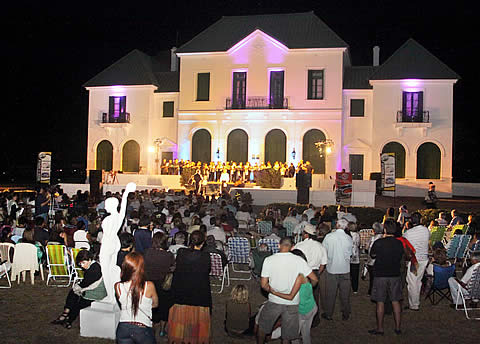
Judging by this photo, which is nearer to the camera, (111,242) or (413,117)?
(111,242)

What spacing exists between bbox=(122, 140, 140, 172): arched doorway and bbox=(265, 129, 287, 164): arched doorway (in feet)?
28.9

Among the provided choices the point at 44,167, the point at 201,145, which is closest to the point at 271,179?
the point at 201,145

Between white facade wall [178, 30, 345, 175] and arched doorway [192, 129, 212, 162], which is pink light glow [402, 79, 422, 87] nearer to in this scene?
white facade wall [178, 30, 345, 175]

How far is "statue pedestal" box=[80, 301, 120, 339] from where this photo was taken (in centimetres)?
663

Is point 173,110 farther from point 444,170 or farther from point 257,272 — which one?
point 257,272

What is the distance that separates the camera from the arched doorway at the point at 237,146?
3259cm

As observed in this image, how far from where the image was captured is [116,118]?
114ft

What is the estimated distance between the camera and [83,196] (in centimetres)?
1759

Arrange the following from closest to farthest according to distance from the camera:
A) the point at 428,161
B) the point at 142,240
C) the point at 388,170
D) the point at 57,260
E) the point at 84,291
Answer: the point at 84,291 < the point at 142,240 < the point at 57,260 < the point at 388,170 < the point at 428,161

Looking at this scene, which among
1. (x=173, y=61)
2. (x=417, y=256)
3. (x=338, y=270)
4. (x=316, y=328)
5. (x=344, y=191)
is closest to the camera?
(x=316, y=328)

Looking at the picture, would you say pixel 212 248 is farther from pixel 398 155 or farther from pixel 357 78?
pixel 357 78

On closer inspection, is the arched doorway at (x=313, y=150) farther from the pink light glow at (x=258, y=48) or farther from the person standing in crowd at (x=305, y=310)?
the person standing in crowd at (x=305, y=310)

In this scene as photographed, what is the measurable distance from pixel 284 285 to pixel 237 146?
2740 cm

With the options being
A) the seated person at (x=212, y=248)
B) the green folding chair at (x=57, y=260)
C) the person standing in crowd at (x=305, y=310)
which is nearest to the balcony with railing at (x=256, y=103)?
the seated person at (x=212, y=248)
